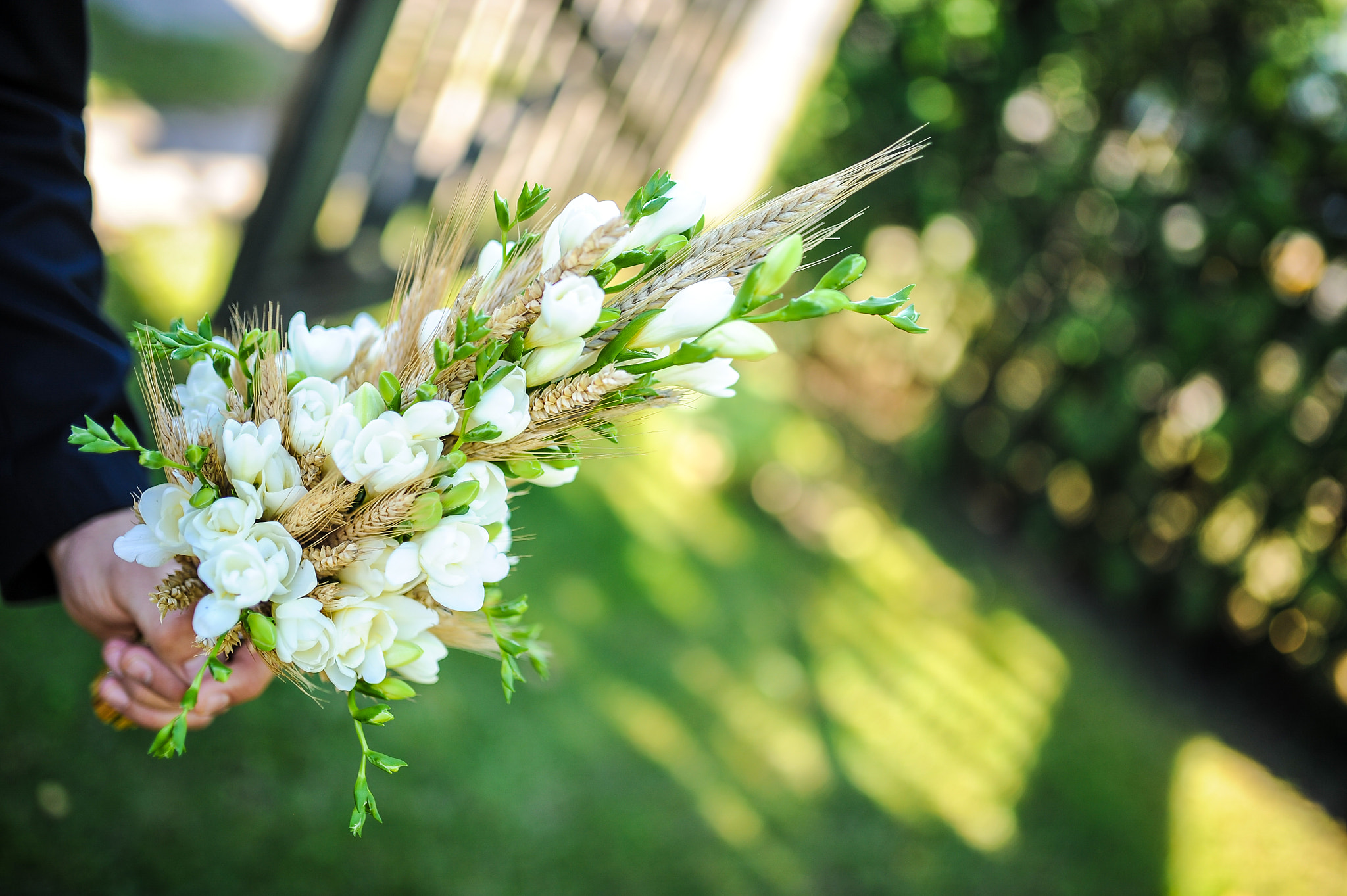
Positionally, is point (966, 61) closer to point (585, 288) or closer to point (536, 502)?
point (536, 502)

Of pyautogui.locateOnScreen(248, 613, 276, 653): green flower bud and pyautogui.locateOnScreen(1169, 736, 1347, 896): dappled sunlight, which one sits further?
pyautogui.locateOnScreen(1169, 736, 1347, 896): dappled sunlight

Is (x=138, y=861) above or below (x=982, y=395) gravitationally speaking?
below

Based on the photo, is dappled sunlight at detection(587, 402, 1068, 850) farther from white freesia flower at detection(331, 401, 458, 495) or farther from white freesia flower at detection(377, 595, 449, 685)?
white freesia flower at detection(331, 401, 458, 495)

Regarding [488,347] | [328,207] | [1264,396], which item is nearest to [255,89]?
[328,207]

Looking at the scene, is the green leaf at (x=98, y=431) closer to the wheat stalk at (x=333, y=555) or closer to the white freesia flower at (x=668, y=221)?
the wheat stalk at (x=333, y=555)

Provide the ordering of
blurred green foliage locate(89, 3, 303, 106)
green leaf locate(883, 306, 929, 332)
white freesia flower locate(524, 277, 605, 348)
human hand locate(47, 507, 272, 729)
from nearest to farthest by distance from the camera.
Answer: white freesia flower locate(524, 277, 605, 348) < green leaf locate(883, 306, 929, 332) < human hand locate(47, 507, 272, 729) < blurred green foliage locate(89, 3, 303, 106)

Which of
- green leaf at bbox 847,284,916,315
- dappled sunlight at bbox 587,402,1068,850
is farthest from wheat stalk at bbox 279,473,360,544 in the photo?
dappled sunlight at bbox 587,402,1068,850
